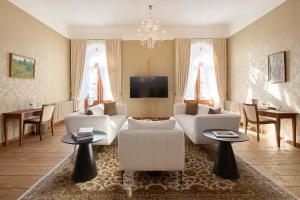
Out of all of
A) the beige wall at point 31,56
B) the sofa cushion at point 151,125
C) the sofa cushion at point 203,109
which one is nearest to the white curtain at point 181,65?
the sofa cushion at point 203,109

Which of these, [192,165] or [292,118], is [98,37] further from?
[292,118]

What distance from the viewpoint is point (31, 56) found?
15.8 feet

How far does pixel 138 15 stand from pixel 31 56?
3.25m

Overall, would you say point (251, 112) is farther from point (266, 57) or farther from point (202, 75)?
point (202, 75)

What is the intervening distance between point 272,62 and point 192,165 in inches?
136

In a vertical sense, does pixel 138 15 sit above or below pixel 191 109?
above

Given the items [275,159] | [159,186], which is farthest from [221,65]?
[159,186]

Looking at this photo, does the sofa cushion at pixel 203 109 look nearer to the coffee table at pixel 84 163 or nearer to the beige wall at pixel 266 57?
the beige wall at pixel 266 57

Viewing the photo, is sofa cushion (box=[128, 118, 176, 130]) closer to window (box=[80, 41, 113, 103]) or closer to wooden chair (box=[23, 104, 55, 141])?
wooden chair (box=[23, 104, 55, 141])

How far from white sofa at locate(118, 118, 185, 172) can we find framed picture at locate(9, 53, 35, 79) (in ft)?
11.4

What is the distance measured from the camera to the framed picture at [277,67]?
13.6ft

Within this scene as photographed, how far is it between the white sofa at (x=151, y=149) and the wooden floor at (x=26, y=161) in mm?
1338

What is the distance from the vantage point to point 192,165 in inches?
115

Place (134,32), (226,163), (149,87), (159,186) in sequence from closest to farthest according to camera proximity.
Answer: (159,186) < (226,163) < (149,87) < (134,32)
